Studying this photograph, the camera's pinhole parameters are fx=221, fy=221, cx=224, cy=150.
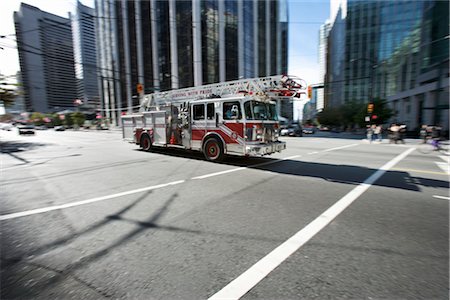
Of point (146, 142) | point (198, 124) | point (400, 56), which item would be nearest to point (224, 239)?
point (198, 124)

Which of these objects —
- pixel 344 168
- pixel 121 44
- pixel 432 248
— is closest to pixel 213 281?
pixel 432 248

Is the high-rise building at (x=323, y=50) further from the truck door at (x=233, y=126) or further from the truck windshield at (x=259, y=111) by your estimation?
the truck door at (x=233, y=126)

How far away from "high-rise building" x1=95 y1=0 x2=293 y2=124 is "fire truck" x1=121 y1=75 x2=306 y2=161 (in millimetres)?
30523

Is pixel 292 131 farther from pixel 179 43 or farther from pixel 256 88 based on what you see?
pixel 179 43

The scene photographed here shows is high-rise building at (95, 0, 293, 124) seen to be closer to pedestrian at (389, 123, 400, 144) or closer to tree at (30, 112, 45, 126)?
pedestrian at (389, 123, 400, 144)

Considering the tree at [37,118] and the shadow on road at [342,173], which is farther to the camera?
the tree at [37,118]

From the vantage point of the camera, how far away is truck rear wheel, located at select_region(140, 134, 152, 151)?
12602mm

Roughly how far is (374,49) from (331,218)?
78071 mm

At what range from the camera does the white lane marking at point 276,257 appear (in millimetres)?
2230

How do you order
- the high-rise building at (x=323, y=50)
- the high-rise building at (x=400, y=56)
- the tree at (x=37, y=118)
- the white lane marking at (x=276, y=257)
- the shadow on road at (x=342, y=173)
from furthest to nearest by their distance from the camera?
the high-rise building at (x=323, y=50)
the tree at (x=37, y=118)
the high-rise building at (x=400, y=56)
the shadow on road at (x=342, y=173)
the white lane marking at (x=276, y=257)

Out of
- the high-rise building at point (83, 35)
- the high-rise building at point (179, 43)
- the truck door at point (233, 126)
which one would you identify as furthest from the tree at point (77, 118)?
the truck door at point (233, 126)

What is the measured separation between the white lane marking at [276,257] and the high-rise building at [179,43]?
3889 centimetres

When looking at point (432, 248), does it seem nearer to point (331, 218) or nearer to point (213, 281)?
point (331, 218)

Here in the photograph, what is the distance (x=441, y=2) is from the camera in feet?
119
